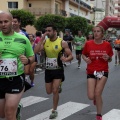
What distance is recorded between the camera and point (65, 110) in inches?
294

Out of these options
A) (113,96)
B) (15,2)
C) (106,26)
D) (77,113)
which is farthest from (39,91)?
(15,2)

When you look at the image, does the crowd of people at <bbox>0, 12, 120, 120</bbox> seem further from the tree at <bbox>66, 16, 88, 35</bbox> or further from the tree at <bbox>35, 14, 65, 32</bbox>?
the tree at <bbox>66, 16, 88, 35</bbox>

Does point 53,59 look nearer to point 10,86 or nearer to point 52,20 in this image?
point 10,86

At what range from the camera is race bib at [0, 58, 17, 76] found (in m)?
4.77

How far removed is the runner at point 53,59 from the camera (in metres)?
6.75

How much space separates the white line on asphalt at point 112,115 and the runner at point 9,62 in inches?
105

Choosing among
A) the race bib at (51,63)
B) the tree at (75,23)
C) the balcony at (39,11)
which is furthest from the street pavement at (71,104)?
the balcony at (39,11)

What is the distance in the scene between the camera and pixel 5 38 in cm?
479

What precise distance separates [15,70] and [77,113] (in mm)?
2805

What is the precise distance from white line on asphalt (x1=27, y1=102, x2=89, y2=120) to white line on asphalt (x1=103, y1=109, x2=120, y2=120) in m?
0.72

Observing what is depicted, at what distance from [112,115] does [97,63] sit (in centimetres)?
128

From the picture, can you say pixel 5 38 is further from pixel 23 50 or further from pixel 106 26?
pixel 106 26

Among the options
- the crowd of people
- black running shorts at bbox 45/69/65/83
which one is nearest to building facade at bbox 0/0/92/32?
the crowd of people

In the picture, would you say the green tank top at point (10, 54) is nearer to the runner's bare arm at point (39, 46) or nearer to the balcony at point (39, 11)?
the runner's bare arm at point (39, 46)
